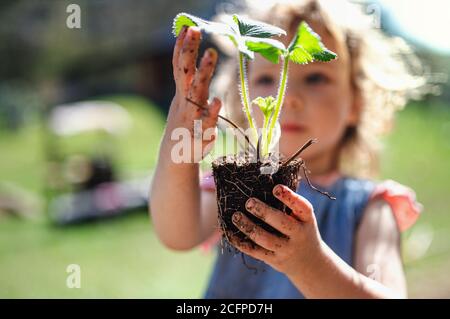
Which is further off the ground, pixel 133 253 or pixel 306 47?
pixel 306 47

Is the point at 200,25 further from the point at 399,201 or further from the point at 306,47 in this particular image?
the point at 399,201

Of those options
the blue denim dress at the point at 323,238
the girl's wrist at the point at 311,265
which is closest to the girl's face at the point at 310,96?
the blue denim dress at the point at 323,238

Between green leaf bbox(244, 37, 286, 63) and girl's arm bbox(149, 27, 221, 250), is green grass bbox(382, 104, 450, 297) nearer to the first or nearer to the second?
girl's arm bbox(149, 27, 221, 250)

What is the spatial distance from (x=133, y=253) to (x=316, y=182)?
3096 mm

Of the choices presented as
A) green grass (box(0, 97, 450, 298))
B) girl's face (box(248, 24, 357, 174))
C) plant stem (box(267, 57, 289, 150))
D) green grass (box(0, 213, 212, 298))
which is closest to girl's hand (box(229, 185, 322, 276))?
plant stem (box(267, 57, 289, 150))

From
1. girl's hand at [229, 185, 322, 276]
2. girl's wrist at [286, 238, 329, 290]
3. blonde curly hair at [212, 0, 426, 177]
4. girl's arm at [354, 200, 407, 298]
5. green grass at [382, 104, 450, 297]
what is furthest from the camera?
green grass at [382, 104, 450, 297]

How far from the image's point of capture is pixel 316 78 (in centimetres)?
165

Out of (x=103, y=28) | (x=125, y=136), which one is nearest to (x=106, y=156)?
(x=125, y=136)

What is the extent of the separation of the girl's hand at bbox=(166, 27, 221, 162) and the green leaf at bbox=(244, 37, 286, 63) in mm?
71

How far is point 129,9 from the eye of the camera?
1192 centimetres

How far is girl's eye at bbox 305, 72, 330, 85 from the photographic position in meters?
1.64

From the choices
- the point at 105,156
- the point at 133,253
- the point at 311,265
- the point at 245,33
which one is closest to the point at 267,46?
the point at 245,33

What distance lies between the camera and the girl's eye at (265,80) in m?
1.62

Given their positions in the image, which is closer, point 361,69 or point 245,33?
point 245,33
